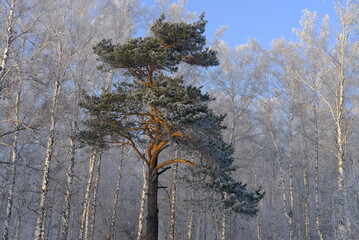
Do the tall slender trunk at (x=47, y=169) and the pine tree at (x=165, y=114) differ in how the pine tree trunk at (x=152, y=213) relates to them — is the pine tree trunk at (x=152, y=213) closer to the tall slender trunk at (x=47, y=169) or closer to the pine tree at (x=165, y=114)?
the pine tree at (x=165, y=114)

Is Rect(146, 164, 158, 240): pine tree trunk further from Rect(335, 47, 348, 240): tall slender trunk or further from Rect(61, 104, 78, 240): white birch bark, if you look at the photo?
Rect(335, 47, 348, 240): tall slender trunk

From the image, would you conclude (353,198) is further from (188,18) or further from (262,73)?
(188,18)

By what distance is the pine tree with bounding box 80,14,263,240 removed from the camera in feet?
28.8

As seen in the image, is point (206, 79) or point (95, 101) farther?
point (206, 79)

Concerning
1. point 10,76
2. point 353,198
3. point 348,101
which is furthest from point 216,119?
point 348,101

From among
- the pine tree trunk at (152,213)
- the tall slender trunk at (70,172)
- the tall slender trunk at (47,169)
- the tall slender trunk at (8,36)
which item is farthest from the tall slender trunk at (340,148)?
the tall slender trunk at (8,36)

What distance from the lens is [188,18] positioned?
17891 mm

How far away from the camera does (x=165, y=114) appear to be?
27.8 feet

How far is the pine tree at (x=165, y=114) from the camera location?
28.8 feet

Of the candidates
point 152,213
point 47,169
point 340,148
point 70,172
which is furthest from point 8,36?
point 340,148

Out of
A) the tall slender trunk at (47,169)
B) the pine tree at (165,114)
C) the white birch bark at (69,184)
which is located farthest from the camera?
the white birch bark at (69,184)

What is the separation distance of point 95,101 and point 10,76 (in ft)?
7.86

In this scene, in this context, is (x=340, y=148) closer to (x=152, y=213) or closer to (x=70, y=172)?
(x=152, y=213)

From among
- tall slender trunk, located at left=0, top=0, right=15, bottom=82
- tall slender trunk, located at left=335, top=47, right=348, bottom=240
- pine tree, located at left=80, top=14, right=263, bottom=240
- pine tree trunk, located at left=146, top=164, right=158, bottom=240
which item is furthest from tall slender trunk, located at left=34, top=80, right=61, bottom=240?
tall slender trunk, located at left=335, top=47, right=348, bottom=240
